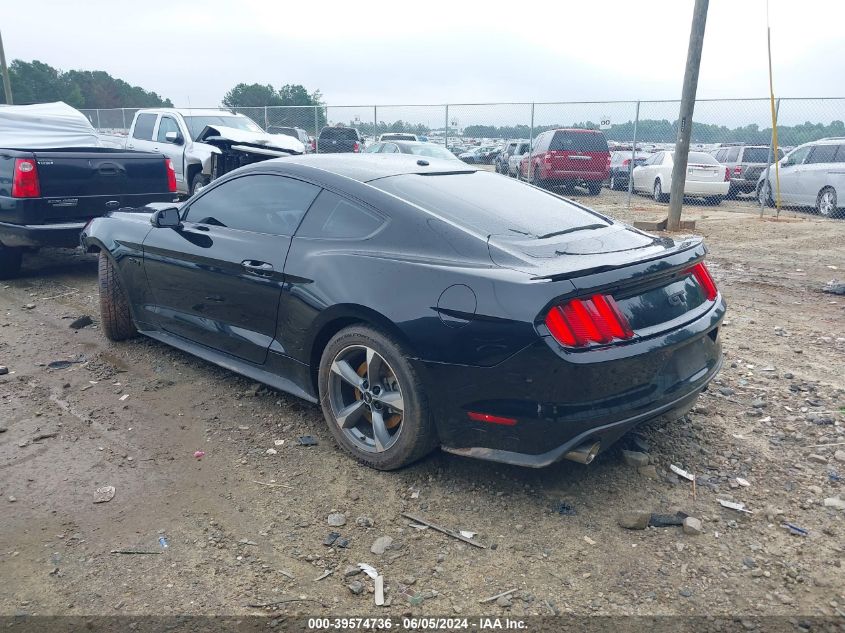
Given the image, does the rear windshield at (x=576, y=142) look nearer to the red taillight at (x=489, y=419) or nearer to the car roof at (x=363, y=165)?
the car roof at (x=363, y=165)

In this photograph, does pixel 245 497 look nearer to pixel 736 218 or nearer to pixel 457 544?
pixel 457 544

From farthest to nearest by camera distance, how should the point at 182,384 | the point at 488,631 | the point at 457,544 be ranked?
the point at 182,384, the point at 457,544, the point at 488,631

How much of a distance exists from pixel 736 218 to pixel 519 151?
396 inches

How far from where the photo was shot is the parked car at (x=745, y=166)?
17828 mm

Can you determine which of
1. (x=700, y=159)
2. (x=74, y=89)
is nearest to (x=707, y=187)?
(x=700, y=159)

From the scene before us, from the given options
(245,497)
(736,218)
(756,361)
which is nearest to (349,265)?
(245,497)

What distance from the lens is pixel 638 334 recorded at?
9.93ft

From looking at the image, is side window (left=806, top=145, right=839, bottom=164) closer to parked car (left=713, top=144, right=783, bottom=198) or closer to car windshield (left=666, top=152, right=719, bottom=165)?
car windshield (left=666, top=152, right=719, bottom=165)

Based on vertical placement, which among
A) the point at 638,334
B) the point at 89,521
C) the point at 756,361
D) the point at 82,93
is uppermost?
the point at 82,93

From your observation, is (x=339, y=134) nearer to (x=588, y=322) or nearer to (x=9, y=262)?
(x=9, y=262)

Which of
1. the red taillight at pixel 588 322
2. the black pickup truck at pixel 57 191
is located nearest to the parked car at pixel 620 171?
the black pickup truck at pixel 57 191

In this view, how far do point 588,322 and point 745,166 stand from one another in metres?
17.3

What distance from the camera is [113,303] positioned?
5.31m

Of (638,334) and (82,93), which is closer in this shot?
(638,334)
